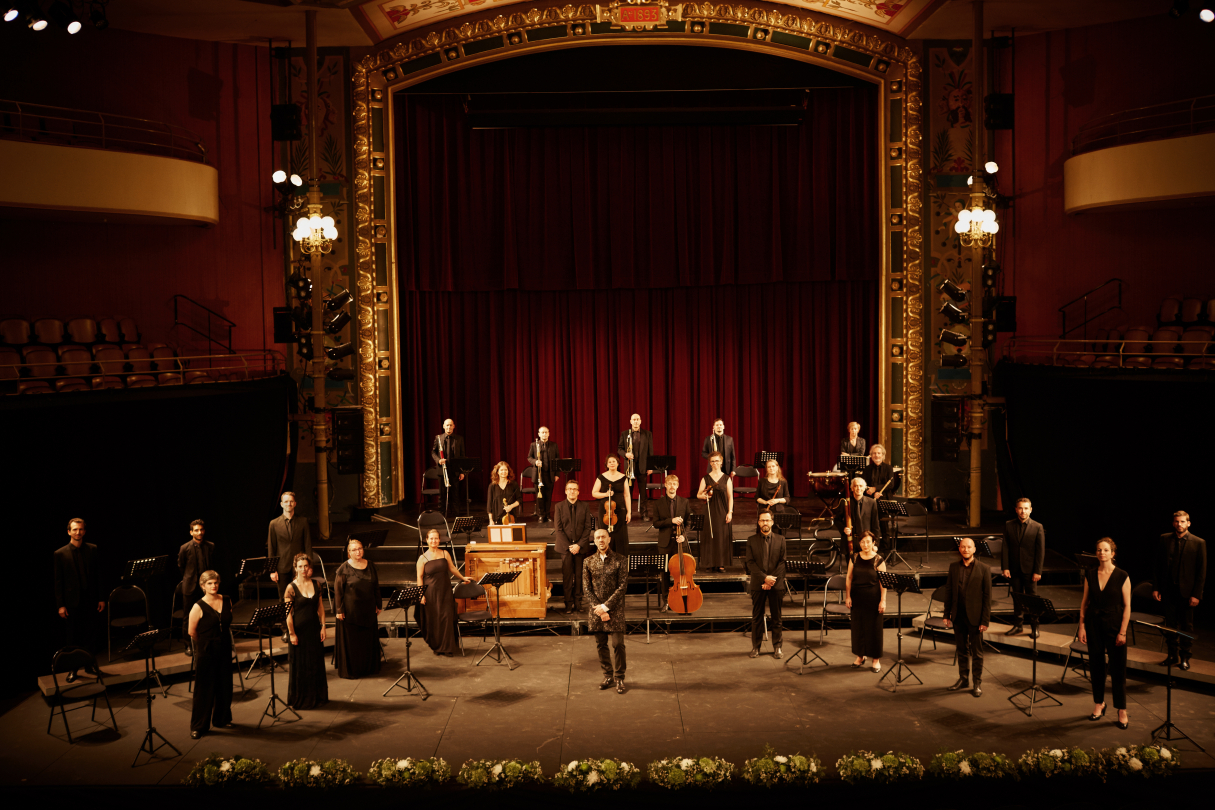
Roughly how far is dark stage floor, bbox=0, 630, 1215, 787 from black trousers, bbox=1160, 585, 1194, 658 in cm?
39

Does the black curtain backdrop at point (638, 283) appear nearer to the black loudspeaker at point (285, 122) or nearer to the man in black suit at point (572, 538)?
the black loudspeaker at point (285, 122)

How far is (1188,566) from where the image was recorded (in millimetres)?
9961

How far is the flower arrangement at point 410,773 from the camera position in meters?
7.82

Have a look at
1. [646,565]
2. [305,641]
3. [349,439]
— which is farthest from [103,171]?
[646,565]

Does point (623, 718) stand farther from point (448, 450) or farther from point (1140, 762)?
point (448, 450)

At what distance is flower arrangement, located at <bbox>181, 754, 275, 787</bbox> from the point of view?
25.6 ft

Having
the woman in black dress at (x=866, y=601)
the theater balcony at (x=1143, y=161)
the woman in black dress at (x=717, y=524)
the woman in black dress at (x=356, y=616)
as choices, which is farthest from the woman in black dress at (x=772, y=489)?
the theater balcony at (x=1143, y=161)

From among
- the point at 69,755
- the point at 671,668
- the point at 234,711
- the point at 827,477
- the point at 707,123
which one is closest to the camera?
the point at 69,755

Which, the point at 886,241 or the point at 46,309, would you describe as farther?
the point at 886,241

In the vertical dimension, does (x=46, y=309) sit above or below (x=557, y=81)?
below

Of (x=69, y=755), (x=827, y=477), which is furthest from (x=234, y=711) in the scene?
(x=827, y=477)

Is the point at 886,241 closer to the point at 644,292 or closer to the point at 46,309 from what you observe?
the point at 644,292

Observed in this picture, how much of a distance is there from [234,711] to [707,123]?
10.4 meters

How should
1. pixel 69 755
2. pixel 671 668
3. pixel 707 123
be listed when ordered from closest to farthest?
pixel 69 755
pixel 671 668
pixel 707 123
